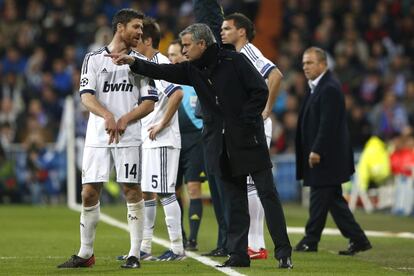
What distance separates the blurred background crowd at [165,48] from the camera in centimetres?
2303

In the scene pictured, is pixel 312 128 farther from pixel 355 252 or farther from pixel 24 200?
pixel 24 200

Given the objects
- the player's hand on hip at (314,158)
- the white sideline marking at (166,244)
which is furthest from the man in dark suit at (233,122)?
the player's hand on hip at (314,158)

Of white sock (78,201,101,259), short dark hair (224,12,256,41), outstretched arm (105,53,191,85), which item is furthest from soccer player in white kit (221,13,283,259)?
white sock (78,201,101,259)

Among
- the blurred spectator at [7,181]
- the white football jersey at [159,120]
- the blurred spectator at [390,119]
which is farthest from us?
the blurred spectator at [390,119]

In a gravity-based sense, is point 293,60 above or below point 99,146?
above

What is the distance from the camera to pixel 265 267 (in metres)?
10.2

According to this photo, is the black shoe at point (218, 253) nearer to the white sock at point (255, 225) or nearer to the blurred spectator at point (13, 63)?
the white sock at point (255, 225)

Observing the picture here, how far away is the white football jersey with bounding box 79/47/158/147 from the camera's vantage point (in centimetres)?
1012

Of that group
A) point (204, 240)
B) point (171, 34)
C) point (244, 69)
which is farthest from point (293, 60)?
point (244, 69)

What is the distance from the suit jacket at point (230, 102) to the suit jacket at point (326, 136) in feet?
8.45

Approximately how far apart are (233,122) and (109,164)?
1147mm

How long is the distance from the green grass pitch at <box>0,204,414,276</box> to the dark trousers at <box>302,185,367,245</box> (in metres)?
0.22

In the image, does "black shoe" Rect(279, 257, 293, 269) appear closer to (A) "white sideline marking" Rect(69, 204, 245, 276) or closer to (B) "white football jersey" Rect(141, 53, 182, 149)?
(A) "white sideline marking" Rect(69, 204, 245, 276)

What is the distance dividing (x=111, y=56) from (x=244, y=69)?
3.83 feet
